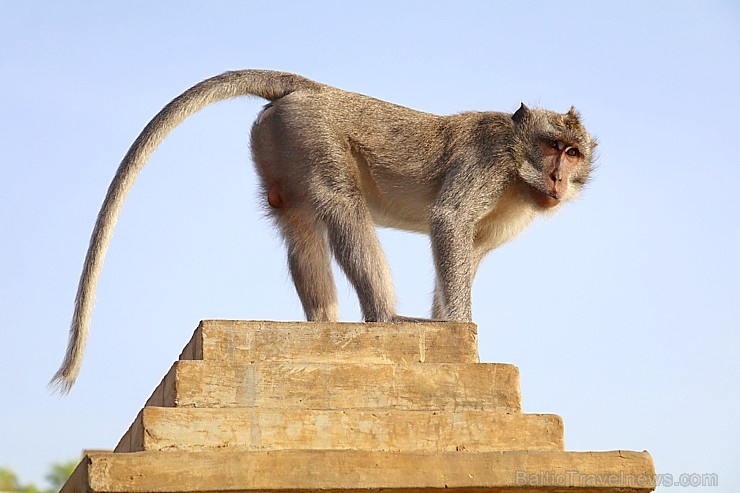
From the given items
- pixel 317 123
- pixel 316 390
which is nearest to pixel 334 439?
pixel 316 390

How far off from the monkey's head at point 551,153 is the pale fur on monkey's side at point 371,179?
0.04ft

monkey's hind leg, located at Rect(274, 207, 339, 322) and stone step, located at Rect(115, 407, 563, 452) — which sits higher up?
monkey's hind leg, located at Rect(274, 207, 339, 322)

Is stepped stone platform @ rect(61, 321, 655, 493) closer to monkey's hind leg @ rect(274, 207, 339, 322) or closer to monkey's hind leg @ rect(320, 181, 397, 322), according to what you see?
monkey's hind leg @ rect(320, 181, 397, 322)

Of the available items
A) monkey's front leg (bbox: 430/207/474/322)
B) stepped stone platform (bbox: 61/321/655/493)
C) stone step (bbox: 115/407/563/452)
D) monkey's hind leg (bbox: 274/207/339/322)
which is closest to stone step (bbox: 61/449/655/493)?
stepped stone platform (bbox: 61/321/655/493)

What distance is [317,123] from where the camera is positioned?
8.98m

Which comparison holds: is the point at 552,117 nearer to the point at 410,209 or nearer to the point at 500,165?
the point at 500,165

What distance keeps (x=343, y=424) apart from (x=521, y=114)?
3.82 metres

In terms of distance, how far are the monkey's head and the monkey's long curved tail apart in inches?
73.8

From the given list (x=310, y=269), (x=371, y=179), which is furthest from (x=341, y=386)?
(x=371, y=179)

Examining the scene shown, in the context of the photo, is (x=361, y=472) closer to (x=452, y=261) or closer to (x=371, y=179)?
(x=452, y=261)

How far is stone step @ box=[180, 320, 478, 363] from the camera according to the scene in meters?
7.68

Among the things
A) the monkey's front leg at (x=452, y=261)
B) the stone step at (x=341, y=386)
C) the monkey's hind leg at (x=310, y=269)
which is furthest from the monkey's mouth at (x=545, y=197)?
the stone step at (x=341, y=386)

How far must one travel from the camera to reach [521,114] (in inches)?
396

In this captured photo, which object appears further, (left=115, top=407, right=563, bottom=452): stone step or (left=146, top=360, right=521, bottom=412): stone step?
(left=146, top=360, right=521, bottom=412): stone step
